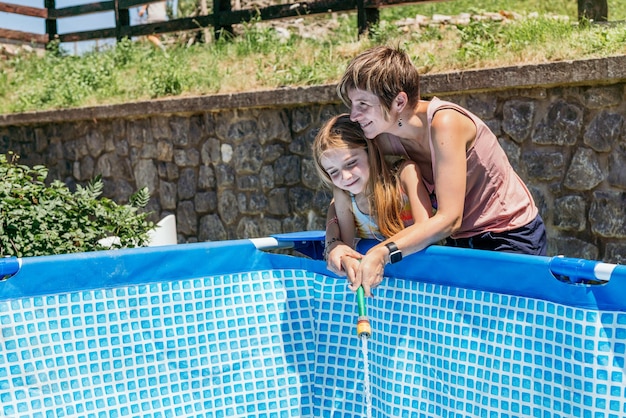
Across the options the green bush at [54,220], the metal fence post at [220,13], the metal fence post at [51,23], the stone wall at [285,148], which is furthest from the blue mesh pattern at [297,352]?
the metal fence post at [51,23]

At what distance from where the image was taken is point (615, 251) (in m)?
4.68

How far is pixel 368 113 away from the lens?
304cm

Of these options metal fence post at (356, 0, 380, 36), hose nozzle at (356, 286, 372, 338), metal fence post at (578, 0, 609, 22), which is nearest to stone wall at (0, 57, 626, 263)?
metal fence post at (578, 0, 609, 22)

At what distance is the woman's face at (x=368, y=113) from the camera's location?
3.03 metres

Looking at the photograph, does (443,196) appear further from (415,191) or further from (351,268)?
(351,268)

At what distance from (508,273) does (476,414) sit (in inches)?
19.4

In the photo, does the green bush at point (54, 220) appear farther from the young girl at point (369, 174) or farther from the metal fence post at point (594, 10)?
the metal fence post at point (594, 10)

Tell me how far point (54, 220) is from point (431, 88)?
243cm

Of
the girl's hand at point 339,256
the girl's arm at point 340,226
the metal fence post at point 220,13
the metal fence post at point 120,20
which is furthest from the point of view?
the metal fence post at point 120,20

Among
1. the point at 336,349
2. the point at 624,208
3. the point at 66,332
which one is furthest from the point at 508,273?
the point at 624,208

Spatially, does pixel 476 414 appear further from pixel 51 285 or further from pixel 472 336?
pixel 51 285

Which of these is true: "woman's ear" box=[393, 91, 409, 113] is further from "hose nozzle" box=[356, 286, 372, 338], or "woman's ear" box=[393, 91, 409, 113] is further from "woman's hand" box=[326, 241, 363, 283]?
"hose nozzle" box=[356, 286, 372, 338]

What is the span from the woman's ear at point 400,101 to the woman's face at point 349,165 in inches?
8.7

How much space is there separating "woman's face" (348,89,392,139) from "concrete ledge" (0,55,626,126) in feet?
6.50
